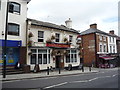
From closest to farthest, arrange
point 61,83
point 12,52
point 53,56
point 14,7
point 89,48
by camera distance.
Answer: point 61,83
point 12,52
point 14,7
point 53,56
point 89,48

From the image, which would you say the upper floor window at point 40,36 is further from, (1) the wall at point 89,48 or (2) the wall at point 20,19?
(1) the wall at point 89,48

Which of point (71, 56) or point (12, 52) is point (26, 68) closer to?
point (12, 52)

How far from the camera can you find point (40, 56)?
1916cm

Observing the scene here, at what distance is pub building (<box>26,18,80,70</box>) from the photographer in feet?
60.2

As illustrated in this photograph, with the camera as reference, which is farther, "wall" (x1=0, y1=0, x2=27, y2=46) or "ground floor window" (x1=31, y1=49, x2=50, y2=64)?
"ground floor window" (x1=31, y1=49, x2=50, y2=64)

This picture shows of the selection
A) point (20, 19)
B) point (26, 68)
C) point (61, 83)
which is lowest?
point (61, 83)

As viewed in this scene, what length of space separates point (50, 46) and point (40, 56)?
2.01 metres

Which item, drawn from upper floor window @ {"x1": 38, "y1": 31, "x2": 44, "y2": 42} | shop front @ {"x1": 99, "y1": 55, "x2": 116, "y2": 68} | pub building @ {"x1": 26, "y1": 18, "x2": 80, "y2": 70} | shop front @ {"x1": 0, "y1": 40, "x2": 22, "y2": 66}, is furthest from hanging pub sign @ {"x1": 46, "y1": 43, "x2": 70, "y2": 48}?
shop front @ {"x1": 99, "y1": 55, "x2": 116, "y2": 68}

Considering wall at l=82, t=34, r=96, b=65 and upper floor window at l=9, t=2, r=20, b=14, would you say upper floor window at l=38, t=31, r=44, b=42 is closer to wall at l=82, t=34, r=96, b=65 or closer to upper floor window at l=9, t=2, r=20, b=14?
upper floor window at l=9, t=2, r=20, b=14

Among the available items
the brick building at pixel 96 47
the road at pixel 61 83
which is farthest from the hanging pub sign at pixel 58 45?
the brick building at pixel 96 47

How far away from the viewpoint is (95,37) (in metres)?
30.6

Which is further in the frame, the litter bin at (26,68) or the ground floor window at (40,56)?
the ground floor window at (40,56)

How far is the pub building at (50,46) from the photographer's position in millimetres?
18344

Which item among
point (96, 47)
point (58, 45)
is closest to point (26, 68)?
point (58, 45)
